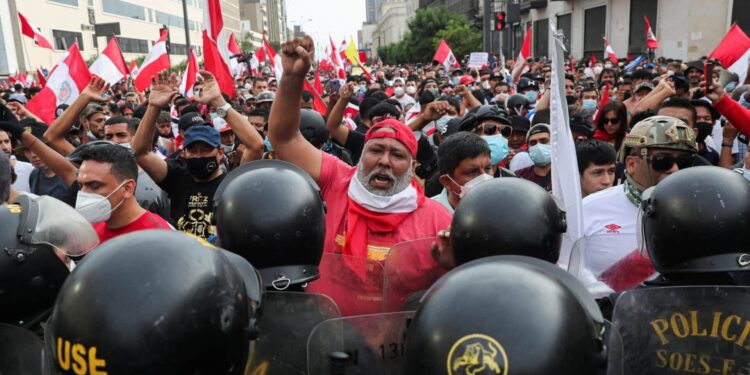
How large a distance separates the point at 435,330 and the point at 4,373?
1.54 m

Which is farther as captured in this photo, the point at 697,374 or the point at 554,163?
the point at 554,163

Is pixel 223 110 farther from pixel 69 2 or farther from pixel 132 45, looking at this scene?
pixel 132 45

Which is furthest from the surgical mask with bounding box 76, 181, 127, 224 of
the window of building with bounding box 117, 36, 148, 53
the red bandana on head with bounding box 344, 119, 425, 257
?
the window of building with bounding box 117, 36, 148, 53

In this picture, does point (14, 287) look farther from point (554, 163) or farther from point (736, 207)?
point (736, 207)

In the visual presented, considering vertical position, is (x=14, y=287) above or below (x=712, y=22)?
below

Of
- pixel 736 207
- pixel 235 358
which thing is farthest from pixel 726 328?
pixel 235 358

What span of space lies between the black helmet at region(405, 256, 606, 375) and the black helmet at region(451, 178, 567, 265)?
703 mm

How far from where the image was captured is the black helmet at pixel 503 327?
1.44m

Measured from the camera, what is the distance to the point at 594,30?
39.6 m

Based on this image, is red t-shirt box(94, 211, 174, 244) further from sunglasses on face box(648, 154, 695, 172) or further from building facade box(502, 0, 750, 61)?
building facade box(502, 0, 750, 61)

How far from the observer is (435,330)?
4.93ft

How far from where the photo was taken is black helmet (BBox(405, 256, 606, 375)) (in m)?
1.44

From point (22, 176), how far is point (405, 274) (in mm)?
4592

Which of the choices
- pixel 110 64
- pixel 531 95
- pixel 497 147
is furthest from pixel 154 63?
pixel 497 147
